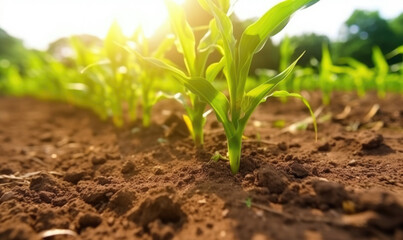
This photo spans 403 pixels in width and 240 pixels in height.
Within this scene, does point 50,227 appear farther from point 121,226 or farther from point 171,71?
point 171,71

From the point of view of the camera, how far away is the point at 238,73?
150 centimetres

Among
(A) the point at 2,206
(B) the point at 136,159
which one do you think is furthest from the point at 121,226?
(B) the point at 136,159

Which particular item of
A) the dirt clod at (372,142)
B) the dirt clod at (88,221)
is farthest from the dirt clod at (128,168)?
the dirt clod at (372,142)

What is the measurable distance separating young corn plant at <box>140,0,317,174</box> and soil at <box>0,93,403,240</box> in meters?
0.25

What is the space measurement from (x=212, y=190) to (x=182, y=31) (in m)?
0.95

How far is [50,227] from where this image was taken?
1249 millimetres

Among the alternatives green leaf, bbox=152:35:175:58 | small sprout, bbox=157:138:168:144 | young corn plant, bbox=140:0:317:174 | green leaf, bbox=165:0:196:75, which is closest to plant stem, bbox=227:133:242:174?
young corn plant, bbox=140:0:317:174

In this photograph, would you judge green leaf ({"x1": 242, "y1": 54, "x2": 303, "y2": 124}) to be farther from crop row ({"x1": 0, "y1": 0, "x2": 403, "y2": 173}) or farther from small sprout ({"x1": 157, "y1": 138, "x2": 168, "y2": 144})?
small sprout ({"x1": 157, "y1": 138, "x2": 168, "y2": 144})

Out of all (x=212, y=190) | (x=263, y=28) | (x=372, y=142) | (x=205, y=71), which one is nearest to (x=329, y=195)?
(x=212, y=190)

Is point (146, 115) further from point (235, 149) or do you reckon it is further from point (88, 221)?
point (88, 221)

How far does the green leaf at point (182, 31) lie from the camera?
178 cm

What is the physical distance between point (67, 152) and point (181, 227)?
1904 millimetres

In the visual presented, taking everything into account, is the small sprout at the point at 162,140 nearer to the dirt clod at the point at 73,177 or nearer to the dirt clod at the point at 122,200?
the dirt clod at the point at 73,177

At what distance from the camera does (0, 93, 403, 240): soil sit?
1070mm
